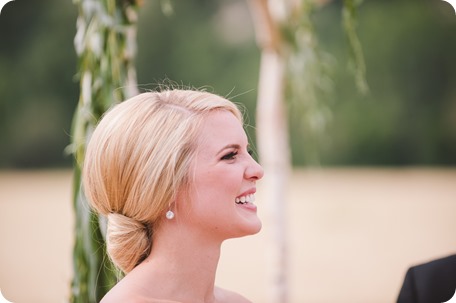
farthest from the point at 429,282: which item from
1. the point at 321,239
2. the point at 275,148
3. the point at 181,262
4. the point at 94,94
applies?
the point at 321,239

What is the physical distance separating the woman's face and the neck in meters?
0.03

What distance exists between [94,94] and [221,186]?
2.26ft

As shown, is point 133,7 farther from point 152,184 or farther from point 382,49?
point 382,49

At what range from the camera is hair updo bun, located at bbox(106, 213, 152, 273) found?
144 cm

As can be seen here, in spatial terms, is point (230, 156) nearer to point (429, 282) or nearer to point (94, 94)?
point (429, 282)

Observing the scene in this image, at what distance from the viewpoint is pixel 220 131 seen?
4.70 feet

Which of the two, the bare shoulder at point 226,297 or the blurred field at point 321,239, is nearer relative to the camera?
the bare shoulder at point 226,297

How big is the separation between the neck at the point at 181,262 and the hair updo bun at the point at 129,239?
0.03m

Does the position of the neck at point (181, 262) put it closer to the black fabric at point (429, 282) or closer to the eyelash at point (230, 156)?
the eyelash at point (230, 156)

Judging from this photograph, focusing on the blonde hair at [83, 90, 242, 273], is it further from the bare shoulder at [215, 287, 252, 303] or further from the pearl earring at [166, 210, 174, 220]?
the bare shoulder at [215, 287, 252, 303]

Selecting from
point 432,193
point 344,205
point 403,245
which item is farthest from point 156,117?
point 432,193

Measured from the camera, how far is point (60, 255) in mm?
9258

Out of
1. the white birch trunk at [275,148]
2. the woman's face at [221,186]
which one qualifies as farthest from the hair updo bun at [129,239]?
the white birch trunk at [275,148]

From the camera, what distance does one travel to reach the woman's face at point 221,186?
1387 millimetres
